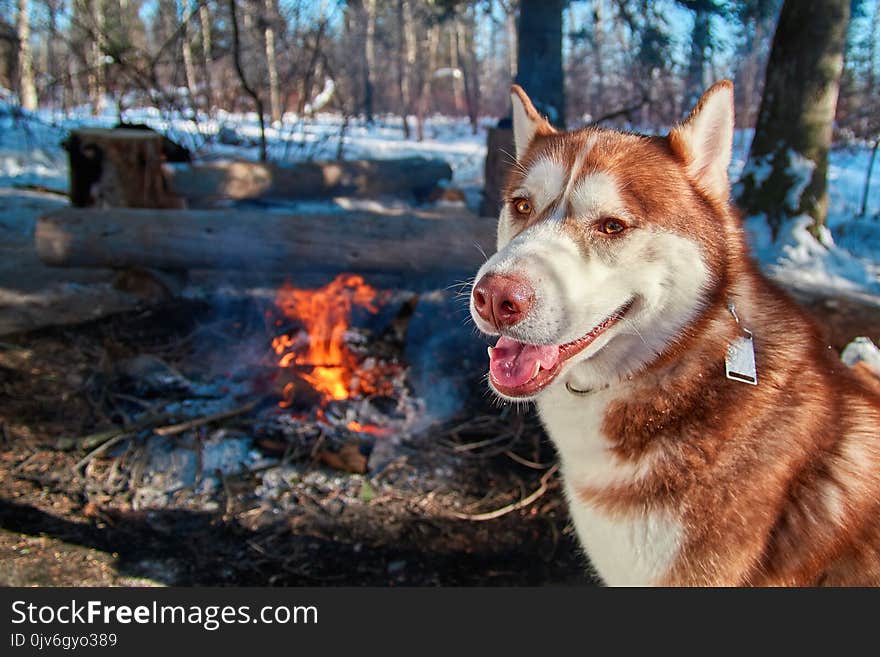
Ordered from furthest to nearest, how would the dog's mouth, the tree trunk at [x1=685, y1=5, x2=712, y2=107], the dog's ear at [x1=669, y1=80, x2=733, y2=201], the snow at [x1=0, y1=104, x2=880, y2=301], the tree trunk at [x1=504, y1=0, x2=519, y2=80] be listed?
1. the tree trunk at [x1=504, y1=0, x2=519, y2=80]
2. the tree trunk at [x1=685, y1=5, x2=712, y2=107]
3. the snow at [x1=0, y1=104, x2=880, y2=301]
4. the dog's ear at [x1=669, y1=80, x2=733, y2=201]
5. the dog's mouth

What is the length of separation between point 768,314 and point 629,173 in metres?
0.63

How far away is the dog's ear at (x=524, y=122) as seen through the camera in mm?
2242

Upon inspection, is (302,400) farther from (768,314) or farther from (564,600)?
(768,314)

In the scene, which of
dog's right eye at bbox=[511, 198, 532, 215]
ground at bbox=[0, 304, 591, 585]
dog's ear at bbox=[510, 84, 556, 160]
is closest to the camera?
dog's right eye at bbox=[511, 198, 532, 215]

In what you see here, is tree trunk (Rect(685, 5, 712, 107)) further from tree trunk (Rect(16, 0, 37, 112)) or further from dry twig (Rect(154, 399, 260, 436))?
tree trunk (Rect(16, 0, 37, 112))

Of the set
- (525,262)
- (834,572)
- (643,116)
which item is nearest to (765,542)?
(834,572)

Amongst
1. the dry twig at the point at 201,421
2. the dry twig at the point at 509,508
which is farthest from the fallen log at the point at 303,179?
the dry twig at the point at 509,508

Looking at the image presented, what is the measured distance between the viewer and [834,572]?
1.67m

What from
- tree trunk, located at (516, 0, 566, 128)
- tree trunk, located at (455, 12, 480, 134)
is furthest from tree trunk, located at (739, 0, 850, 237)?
tree trunk, located at (455, 12, 480, 134)

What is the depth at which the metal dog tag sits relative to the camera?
5.75 feet

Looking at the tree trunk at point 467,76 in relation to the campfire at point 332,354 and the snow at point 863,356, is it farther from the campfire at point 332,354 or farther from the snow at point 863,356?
the snow at point 863,356

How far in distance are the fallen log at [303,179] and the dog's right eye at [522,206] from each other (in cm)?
544

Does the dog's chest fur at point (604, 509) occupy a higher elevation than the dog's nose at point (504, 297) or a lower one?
lower

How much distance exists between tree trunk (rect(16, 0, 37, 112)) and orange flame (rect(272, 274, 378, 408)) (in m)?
13.1
